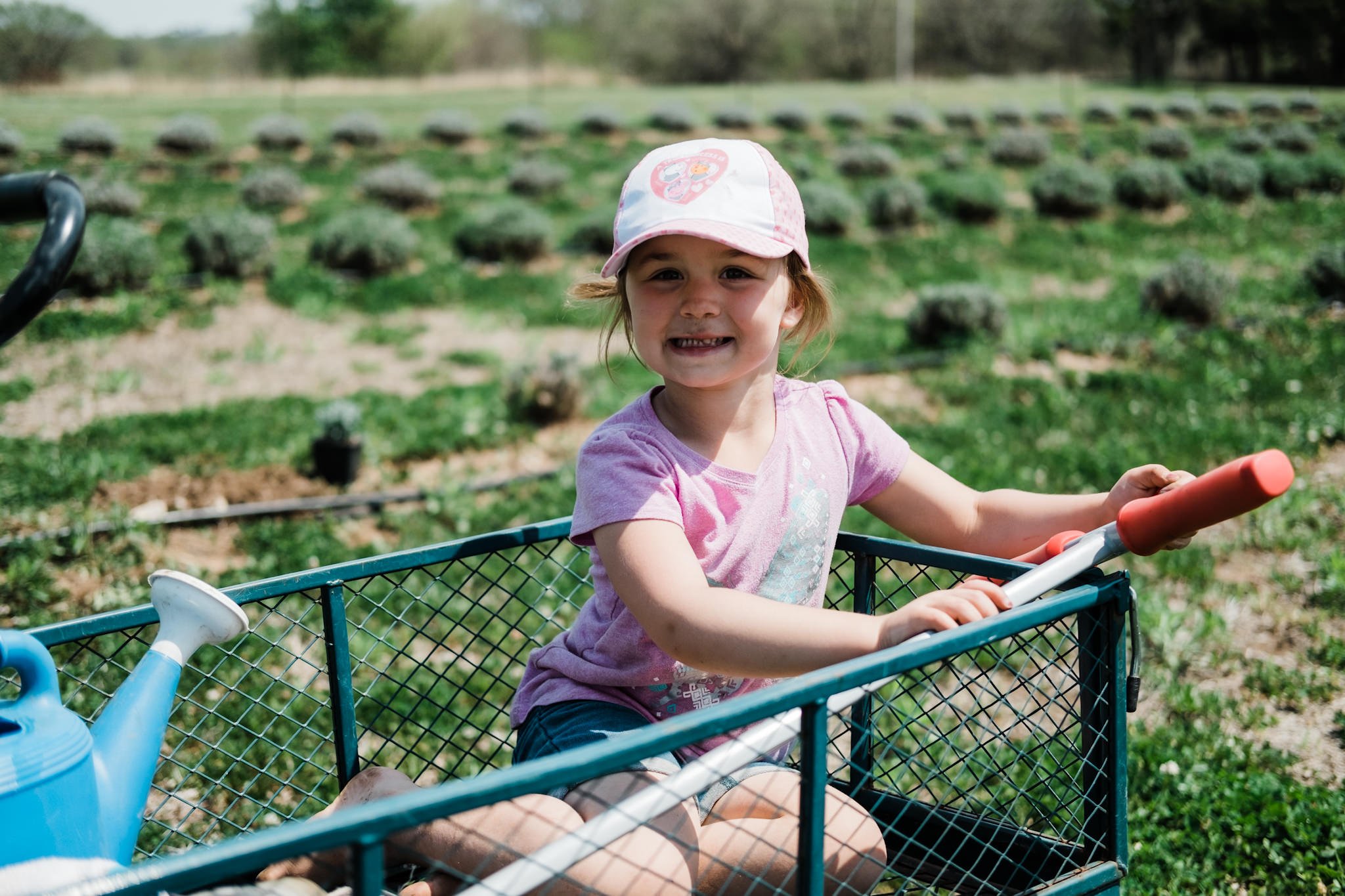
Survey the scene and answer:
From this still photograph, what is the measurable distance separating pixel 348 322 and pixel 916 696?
22.3ft

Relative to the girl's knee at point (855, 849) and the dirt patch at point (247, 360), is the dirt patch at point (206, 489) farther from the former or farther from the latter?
the girl's knee at point (855, 849)

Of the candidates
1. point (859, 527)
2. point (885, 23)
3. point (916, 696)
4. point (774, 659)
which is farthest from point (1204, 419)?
point (885, 23)

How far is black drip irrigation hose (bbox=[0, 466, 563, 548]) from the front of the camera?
14.1 ft

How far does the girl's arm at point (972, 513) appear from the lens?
2215 millimetres

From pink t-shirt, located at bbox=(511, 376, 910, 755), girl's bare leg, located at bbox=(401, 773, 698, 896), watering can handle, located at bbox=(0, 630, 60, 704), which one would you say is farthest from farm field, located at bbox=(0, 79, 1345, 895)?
watering can handle, located at bbox=(0, 630, 60, 704)

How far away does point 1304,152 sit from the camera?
20.4m

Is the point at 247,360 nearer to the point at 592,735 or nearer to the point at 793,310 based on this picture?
the point at 793,310

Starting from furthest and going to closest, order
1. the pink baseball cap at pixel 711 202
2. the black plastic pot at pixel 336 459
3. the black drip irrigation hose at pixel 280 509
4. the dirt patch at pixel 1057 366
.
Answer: the dirt patch at pixel 1057 366 < the black plastic pot at pixel 336 459 < the black drip irrigation hose at pixel 280 509 < the pink baseball cap at pixel 711 202

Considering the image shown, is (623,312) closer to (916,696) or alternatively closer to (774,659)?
(774,659)

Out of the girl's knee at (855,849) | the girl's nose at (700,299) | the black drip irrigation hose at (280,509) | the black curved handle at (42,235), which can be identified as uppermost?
the black curved handle at (42,235)

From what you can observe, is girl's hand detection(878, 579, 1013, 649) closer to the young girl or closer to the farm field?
the young girl

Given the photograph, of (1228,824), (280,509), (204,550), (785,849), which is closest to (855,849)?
(785,849)

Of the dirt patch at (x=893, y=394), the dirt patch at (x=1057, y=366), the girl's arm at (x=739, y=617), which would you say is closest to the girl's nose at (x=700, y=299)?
the girl's arm at (x=739, y=617)

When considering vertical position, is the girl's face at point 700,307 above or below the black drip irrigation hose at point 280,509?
above
